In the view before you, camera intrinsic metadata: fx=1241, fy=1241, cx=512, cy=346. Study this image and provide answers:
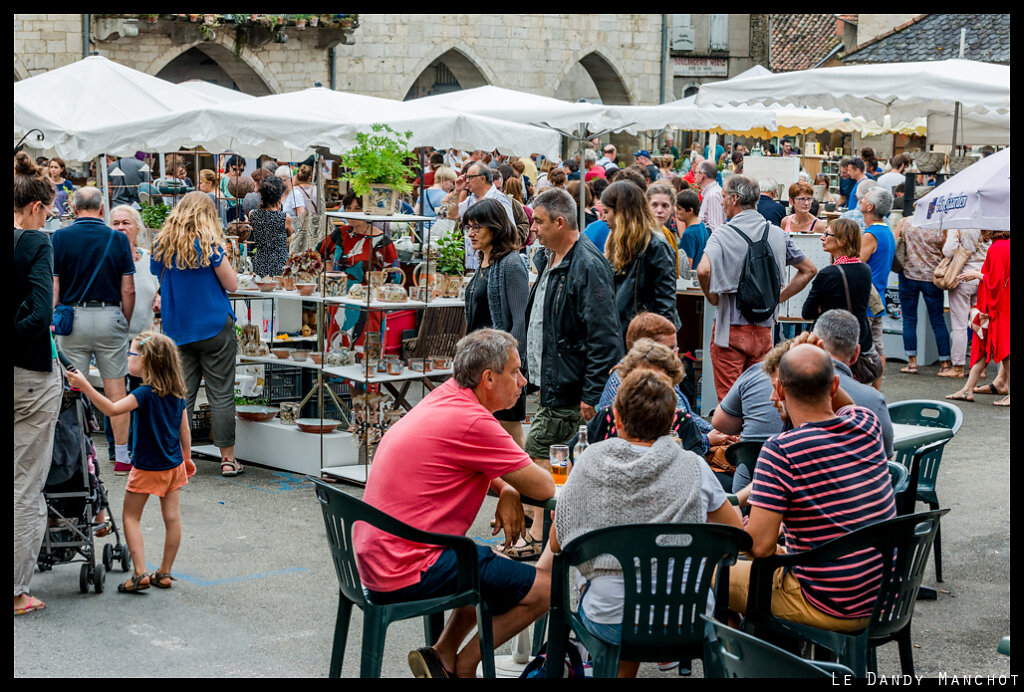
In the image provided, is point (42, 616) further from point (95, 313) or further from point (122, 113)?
point (122, 113)

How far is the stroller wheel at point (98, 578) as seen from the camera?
5.60m

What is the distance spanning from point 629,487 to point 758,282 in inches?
171

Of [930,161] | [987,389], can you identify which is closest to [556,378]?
[987,389]

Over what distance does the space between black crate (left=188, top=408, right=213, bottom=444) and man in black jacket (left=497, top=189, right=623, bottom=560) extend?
324cm

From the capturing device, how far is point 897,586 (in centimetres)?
397

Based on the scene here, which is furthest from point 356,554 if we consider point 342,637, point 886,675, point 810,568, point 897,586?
point 886,675

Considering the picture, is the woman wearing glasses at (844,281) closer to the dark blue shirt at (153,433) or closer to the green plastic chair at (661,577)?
the dark blue shirt at (153,433)

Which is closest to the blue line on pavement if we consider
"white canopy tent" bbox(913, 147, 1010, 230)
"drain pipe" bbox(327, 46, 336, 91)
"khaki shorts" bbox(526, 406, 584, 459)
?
"khaki shorts" bbox(526, 406, 584, 459)

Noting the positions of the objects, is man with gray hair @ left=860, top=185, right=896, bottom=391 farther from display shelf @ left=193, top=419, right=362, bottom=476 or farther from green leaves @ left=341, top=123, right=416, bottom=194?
display shelf @ left=193, top=419, right=362, bottom=476

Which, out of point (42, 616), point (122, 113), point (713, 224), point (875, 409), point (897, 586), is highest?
point (122, 113)

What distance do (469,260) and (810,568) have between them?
7.19m

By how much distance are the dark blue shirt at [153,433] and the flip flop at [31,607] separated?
72 centimetres

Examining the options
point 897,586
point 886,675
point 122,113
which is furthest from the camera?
point 122,113

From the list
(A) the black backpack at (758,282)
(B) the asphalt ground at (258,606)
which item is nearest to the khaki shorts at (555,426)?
(B) the asphalt ground at (258,606)
